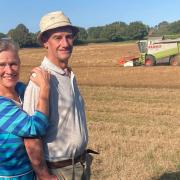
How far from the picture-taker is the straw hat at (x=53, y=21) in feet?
8.90

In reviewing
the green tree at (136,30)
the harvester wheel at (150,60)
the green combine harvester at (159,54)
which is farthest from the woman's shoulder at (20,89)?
the green tree at (136,30)

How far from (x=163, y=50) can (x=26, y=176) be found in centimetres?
2853

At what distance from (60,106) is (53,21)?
506 millimetres

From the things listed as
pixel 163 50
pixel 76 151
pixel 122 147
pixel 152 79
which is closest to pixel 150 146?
pixel 122 147

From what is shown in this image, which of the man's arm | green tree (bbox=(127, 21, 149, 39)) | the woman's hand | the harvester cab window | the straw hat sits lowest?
green tree (bbox=(127, 21, 149, 39))

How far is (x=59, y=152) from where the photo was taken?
272 centimetres

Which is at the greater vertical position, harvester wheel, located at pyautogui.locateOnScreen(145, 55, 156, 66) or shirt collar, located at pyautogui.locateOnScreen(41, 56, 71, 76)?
shirt collar, located at pyautogui.locateOnScreen(41, 56, 71, 76)

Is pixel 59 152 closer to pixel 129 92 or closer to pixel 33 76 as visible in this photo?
pixel 33 76

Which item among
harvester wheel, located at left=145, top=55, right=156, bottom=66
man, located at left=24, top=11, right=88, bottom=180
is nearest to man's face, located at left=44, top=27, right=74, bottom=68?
man, located at left=24, top=11, right=88, bottom=180

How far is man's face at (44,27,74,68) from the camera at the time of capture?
2.76 meters

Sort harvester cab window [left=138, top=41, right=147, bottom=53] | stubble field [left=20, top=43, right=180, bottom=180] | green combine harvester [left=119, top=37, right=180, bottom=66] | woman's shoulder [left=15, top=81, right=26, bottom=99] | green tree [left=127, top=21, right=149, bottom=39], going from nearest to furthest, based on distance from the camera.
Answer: woman's shoulder [left=15, top=81, right=26, bottom=99] < stubble field [left=20, top=43, right=180, bottom=180] < green combine harvester [left=119, top=37, right=180, bottom=66] < harvester cab window [left=138, top=41, right=147, bottom=53] < green tree [left=127, top=21, right=149, bottom=39]

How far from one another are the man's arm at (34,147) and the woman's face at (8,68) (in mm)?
150

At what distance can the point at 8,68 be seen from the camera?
108 inches

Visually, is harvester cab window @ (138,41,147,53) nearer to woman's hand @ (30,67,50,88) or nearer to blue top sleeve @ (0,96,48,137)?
woman's hand @ (30,67,50,88)
